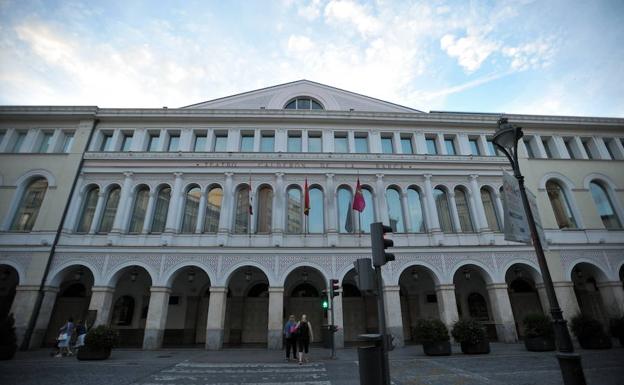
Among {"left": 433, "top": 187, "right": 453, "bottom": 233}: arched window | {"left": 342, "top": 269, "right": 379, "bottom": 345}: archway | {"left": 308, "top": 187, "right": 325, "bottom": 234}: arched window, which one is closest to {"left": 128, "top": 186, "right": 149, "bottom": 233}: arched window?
{"left": 308, "top": 187, "right": 325, "bottom": 234}: arched window

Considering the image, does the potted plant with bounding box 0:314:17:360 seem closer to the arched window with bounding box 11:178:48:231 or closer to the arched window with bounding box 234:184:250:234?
the arched window with bounding box 11:178:48:231

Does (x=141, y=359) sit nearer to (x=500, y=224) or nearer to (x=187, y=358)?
(x=187, y=358)

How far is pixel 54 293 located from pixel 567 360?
21.9 meters

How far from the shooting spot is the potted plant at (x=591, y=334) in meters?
12.6

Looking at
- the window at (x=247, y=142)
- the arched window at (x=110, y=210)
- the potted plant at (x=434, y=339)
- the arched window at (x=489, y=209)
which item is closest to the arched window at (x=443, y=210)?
the arched window at (x=489, y=209)

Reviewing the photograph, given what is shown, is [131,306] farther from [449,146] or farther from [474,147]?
[474,147]

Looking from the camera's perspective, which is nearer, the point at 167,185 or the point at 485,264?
the point at 485,264

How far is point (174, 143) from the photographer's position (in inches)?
800

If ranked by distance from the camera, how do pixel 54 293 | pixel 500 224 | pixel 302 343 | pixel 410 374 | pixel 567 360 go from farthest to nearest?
pixel 500 224
pixel 54 293
pixel 302 343
pixel 410 374
pixel 567 360

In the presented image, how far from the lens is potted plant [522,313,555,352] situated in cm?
1250

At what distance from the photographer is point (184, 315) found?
18828 mm

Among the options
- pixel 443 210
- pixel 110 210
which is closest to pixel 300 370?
pixel 443 210

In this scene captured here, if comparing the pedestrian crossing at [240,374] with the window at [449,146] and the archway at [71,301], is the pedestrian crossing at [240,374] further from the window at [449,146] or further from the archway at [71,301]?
the window at [449,146]

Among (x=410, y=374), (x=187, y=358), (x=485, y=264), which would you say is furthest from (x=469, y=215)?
(x=187, y=358)
